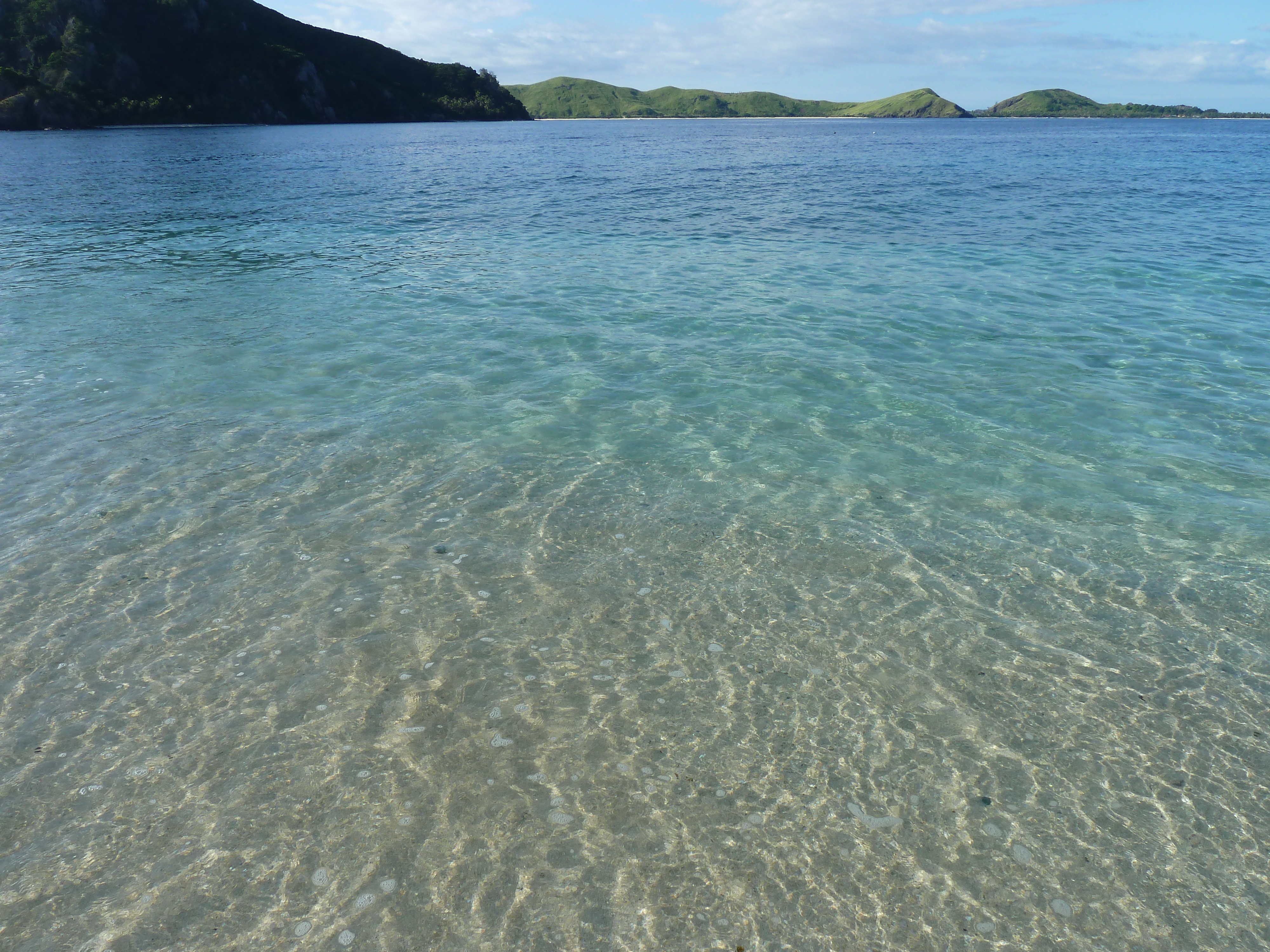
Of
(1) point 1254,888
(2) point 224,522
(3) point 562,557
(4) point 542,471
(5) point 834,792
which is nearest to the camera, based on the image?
(1) point 1254,888

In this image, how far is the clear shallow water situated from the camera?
16.7 ft

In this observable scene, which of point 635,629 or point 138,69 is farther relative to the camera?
point 138,69

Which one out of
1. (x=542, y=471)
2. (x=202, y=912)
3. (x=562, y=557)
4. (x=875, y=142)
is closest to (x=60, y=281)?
(x=542, y=471)

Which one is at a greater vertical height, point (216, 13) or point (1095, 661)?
point (216, 13)

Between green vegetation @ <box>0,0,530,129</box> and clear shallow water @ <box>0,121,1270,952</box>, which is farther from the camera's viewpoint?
green vegetation @ <box>0,0,530,129</box>

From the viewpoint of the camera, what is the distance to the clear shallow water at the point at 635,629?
5094 mm

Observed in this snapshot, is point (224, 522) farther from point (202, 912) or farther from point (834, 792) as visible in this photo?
point (834, 792)

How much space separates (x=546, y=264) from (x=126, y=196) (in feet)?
122

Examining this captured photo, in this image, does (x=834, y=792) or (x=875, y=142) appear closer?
(x=834, y=792)

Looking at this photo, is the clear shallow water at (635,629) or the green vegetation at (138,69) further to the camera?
the green vegetation at (138,69)

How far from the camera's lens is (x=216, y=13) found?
199875mm

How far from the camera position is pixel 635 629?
7.73m

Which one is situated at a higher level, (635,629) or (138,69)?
(138,69)

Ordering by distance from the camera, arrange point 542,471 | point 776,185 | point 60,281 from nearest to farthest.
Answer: point 542,471
point 60,281
point 776,185
